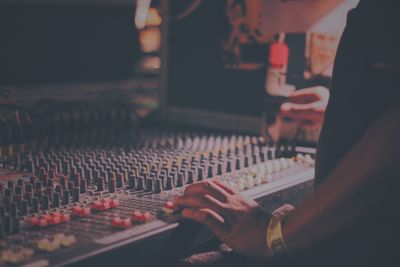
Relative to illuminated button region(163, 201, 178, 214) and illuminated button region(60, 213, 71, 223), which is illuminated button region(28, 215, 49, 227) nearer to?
illuminated button region(60, 213, 71, 223)

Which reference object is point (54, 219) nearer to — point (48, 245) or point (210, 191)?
point (48, 245)

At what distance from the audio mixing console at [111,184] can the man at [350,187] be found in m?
0.14

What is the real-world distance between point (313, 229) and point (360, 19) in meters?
0.46

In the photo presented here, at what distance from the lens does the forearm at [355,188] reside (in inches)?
37.1

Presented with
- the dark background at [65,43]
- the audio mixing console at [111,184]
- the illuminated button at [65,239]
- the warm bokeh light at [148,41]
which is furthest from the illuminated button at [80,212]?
the warm bokeh light at [148,41]

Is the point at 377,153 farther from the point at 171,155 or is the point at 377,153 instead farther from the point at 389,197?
the point at 171,155

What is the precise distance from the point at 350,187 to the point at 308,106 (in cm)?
96

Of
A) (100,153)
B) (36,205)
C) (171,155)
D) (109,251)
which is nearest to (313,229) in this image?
(109,251)

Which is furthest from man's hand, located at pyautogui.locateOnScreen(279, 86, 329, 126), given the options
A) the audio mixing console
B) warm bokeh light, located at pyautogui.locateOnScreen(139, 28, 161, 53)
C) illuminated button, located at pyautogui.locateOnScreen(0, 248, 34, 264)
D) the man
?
warm bokeh light, located at pyautogui.locateOnScreen(139, 28, 161, 53)

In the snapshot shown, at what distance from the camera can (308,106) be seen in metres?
1.91

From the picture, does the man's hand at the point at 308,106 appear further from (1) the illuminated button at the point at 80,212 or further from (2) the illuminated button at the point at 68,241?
(2) the illuminated button at the point at 68,241

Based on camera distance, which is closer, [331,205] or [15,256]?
[15,256]

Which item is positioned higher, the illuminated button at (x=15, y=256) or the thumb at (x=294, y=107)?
the thumb at (x=294, y=107)

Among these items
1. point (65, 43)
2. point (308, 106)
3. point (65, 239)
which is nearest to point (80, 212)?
point (65, 239)
